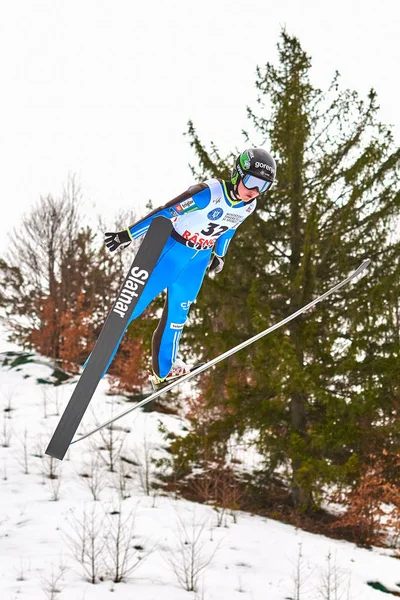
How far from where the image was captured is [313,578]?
6707mm

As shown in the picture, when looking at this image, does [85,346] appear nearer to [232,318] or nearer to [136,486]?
[136,486]

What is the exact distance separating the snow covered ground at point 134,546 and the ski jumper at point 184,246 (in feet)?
13.5

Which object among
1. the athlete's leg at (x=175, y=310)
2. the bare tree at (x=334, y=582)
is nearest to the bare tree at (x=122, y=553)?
the bare tree at (x=334, y=582)

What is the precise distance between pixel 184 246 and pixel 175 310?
1.22 ft

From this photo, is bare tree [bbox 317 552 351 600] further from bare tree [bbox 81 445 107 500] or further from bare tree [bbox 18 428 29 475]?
bare tree [bbox 18 428 29 475]

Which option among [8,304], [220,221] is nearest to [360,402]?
[220,221]

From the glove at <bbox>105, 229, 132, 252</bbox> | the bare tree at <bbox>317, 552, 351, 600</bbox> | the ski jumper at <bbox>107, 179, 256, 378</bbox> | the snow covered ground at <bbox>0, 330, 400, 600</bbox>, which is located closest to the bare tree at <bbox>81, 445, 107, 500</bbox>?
the snow covered ground at <bbox>0, 330, 400, 600</bbox>

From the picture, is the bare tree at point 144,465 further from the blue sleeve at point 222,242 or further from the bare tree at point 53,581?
the blue sleeve at point 222,242

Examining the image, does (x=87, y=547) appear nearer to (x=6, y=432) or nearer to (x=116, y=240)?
(x=6, y=432)

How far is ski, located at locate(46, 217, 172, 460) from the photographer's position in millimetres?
2359

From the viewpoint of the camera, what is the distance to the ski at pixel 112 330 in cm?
236

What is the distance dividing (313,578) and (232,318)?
12.0 ft

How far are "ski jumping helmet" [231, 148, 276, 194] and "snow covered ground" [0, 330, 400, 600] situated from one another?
16.3 ft

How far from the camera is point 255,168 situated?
7.77ft
